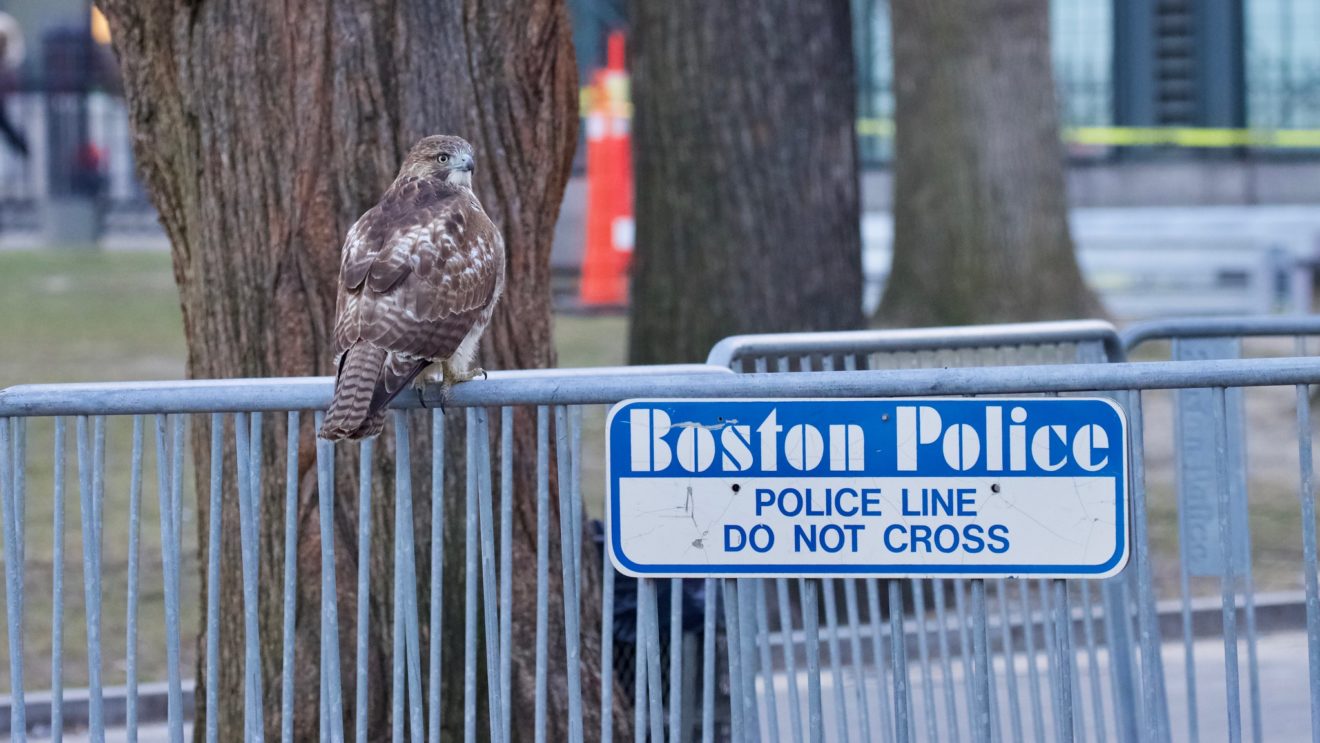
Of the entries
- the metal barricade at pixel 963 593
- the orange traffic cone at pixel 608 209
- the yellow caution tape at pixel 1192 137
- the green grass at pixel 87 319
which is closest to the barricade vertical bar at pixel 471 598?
the metal barricade at pixel 963 593

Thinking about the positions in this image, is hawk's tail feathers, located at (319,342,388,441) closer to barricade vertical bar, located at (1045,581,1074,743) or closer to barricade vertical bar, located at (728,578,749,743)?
barricade vertical bar, located at (728,578,749,743)

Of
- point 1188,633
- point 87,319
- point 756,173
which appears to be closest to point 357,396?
point 1188,633

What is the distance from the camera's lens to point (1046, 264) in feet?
41.5

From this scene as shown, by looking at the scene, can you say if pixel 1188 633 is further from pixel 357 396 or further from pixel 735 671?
pixel 357 396

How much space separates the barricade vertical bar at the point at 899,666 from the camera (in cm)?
331

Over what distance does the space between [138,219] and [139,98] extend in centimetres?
2887

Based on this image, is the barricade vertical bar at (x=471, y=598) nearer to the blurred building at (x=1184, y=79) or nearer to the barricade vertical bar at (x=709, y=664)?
the barricade vertical bar at (x=709, y=664)

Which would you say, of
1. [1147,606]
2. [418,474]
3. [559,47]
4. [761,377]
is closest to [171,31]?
[559,47]

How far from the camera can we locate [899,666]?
3332mm

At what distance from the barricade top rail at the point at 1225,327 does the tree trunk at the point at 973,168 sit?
7097mm

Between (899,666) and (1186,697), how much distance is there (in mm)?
2794

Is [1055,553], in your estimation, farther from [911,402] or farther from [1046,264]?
[1046,264]

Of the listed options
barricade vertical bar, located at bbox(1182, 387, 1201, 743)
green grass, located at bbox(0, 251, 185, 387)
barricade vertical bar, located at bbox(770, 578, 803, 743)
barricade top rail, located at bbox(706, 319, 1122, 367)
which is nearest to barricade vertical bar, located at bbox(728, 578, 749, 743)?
barricade vertical bar, located at bbox(770, 578, 803, 743)

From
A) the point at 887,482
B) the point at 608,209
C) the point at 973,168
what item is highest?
the point at 608,209
